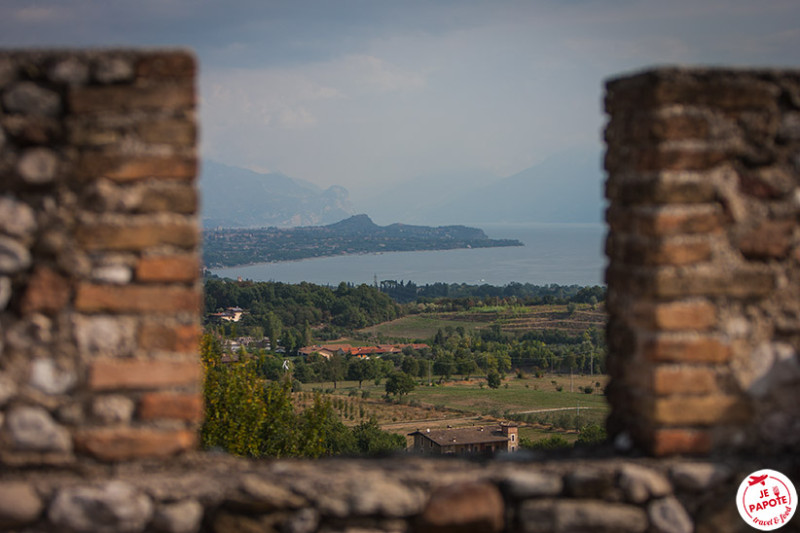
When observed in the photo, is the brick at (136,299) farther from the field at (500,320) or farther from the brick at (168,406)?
the field at (500,320)

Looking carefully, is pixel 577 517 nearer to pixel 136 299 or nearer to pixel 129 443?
pixel 129 443

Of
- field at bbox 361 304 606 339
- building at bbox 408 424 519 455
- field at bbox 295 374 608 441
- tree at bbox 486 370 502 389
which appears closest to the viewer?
building at bbox 408 424 519 455

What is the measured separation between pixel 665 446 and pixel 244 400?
1057 cm

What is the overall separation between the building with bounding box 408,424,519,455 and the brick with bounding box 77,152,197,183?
2391 cm

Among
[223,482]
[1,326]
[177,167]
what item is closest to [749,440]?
[223,482]

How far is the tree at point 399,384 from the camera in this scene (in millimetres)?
49062

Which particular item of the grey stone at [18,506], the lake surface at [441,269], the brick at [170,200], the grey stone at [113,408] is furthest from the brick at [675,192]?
the lake surface at [441,269]

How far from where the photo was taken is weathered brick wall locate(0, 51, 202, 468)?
2385mm

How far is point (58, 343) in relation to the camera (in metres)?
2.40

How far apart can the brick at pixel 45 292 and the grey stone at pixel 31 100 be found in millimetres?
533

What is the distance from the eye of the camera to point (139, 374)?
8.02 feet

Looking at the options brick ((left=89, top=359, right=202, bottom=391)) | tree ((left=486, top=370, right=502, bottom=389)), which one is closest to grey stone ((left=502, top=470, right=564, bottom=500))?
brick ((left=89, top=359, right=202, bottom=391))

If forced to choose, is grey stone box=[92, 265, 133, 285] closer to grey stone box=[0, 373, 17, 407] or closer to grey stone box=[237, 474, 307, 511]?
grey stone box=[0, 373, 17, 407]

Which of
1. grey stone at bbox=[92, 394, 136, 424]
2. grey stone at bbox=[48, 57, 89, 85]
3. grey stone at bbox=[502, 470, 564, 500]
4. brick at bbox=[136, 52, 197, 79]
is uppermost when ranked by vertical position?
brick at bbox=[136, 52, 197, 79]
